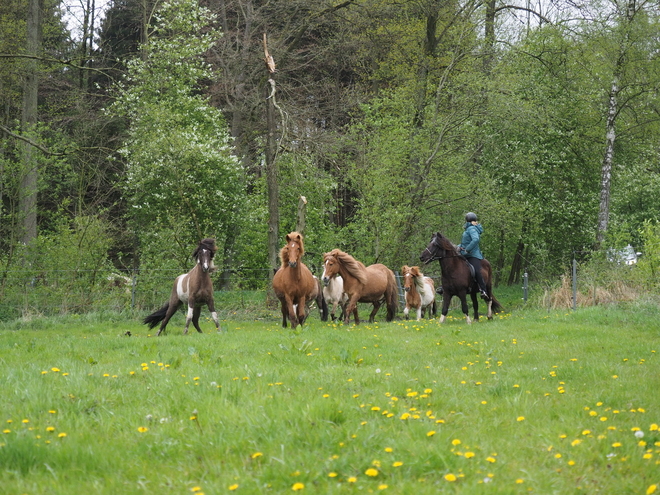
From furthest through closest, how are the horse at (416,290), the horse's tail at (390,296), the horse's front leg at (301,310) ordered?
the horse at (416,290) < the horse's tail at (390,296) < the horse's front leg at (301,310)

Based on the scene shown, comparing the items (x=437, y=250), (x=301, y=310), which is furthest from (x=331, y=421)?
(x=437, y=250)

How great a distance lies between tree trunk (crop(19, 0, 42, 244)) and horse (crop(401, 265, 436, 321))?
509 inches

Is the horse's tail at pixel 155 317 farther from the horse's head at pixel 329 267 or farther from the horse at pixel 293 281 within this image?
the horse's head at pixel 329 267

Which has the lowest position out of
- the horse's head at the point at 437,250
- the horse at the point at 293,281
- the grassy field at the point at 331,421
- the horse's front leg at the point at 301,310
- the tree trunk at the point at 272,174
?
the grassy field at the point at 331,421

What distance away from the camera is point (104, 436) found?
5418mm

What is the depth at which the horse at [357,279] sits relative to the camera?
53.5 ft

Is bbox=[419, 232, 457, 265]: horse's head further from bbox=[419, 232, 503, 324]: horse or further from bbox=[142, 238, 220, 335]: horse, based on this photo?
bbox=[142, 238, 220, 335]: horse

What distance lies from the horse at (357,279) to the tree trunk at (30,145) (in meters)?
12.0

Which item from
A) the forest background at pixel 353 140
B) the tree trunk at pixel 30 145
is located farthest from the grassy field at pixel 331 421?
the tree trunk at pixel 30 145

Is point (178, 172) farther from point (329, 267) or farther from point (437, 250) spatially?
point (437, 250)

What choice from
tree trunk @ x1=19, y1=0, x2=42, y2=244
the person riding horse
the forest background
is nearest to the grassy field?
the person riding horse

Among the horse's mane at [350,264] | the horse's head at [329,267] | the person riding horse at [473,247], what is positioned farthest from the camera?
the horse's mane at [350,264]

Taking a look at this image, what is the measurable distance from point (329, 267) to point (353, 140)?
10.8 metres

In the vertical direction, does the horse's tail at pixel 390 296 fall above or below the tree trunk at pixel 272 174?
below
